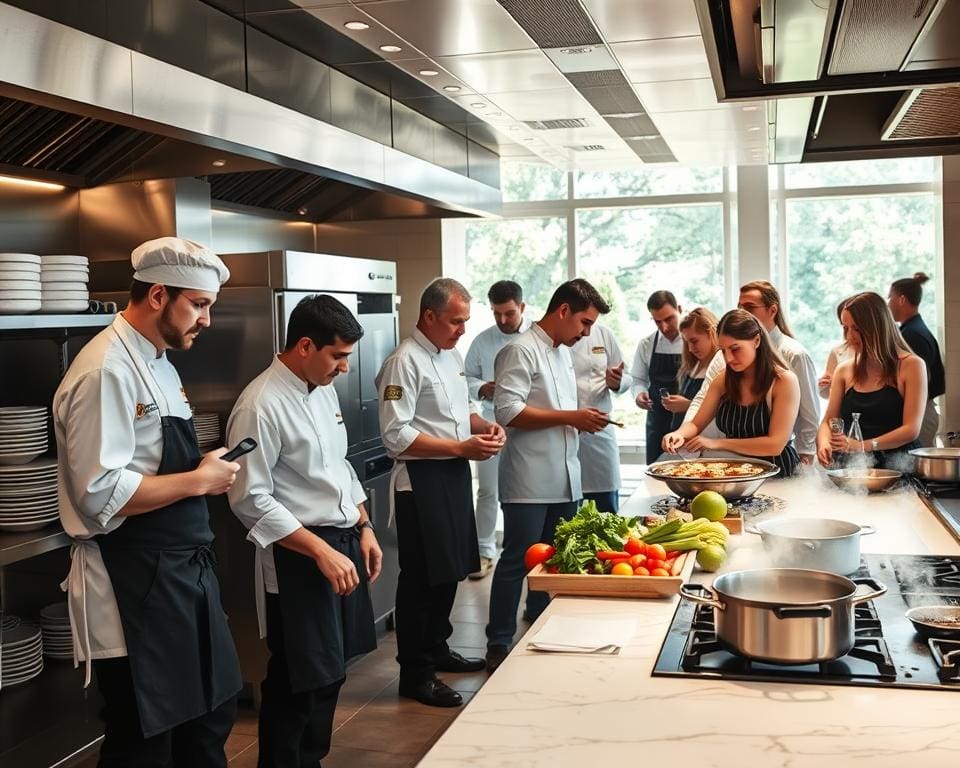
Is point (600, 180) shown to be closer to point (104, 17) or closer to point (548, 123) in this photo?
point (548, 123)

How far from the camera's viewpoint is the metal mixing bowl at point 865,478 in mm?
3539

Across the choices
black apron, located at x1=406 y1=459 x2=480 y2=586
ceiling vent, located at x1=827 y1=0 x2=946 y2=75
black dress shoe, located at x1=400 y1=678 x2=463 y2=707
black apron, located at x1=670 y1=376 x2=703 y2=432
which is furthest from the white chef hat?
black apron, located at x1=670 y1=376 x2=703 y2=432

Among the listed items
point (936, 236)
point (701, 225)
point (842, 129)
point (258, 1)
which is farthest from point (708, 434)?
point (701, 225)

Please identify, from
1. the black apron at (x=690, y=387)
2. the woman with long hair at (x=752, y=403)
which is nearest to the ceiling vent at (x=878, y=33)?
the woman with long hair at (x=752, y=403)

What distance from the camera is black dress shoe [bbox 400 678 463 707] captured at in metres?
4.34

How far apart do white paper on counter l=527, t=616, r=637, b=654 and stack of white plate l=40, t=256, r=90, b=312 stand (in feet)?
6.76

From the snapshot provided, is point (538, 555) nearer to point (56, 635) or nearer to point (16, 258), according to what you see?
point (16, 258)

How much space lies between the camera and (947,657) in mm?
1849

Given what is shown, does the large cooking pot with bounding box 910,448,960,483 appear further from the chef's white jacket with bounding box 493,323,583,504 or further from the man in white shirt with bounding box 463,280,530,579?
the man in white shirt with bounding box 463,280,530,579

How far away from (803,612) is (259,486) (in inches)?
70.1

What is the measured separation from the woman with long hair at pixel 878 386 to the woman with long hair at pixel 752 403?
10.9 inches

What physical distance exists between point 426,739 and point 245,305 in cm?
190

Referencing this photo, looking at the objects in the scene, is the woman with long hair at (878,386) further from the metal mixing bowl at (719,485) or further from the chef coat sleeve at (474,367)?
the chef coat sleeve at (474,367)

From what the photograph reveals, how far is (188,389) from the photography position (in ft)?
14.7
